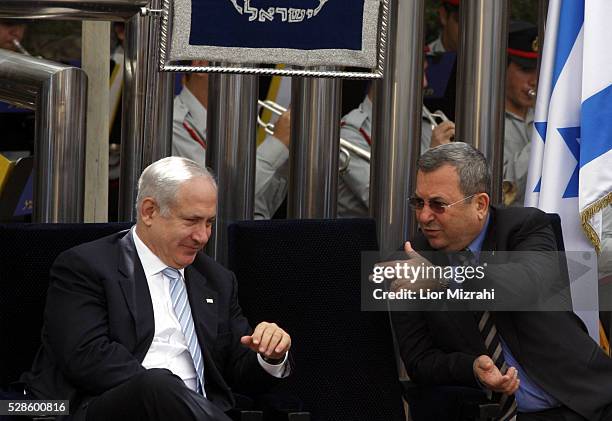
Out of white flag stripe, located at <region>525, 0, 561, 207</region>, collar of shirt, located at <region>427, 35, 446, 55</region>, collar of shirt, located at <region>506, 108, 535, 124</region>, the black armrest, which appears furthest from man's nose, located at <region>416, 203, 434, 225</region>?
collar of shirt, located at <region>427, 35, 446, 55</region>

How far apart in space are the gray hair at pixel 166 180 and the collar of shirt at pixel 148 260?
140mm

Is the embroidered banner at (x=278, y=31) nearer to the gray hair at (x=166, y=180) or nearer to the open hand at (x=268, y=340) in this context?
the gray hair at (x=166, y=180)

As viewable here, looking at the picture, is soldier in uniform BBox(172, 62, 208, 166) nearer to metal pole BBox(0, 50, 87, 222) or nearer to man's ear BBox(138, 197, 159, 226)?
metal pole BBox(0, 50, 87, 222)

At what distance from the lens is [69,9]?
194 inches

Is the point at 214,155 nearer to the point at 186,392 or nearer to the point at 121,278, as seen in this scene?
A: the point at 121,278

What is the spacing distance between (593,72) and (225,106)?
1.48 meters

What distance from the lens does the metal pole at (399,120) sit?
558 centimetres

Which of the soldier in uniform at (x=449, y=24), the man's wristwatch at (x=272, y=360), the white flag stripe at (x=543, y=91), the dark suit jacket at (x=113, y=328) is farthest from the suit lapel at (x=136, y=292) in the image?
the soldier in uniform at (x=449, y=24)

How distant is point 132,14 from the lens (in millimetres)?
4992

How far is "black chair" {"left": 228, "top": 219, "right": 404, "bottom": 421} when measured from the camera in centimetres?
484

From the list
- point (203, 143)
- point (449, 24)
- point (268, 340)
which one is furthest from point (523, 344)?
point (449, 24)

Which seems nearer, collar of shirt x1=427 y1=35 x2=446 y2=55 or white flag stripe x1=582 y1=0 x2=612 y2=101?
white flag stripe x1=582 y1=0 x2=612 y2=101

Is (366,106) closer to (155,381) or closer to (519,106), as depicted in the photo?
(519,106)

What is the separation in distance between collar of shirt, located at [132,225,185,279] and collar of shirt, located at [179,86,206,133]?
2.40 m
